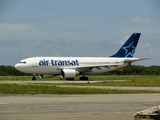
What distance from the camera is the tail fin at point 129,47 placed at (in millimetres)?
69375

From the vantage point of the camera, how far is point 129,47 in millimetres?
69875

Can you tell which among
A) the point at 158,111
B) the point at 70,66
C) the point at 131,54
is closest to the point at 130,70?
the point at 131,54

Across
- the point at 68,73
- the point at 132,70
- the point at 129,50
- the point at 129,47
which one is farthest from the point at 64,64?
the point at 132,70

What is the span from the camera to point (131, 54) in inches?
2756

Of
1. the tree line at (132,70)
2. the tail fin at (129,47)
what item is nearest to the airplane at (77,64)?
the tail fin at (129,47)

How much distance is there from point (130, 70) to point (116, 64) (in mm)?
40896

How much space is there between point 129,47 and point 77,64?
9.95 m

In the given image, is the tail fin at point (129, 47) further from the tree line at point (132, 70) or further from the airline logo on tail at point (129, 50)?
the tree line at point (132, 70)

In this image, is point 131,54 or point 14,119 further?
point 131,54

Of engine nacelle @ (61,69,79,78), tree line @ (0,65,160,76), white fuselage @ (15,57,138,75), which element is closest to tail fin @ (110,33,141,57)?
white fuselage @ (15,57,138,75)

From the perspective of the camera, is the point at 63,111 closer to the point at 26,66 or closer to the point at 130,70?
the point at 26,66

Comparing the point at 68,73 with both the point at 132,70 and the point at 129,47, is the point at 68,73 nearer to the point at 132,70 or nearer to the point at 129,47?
the point at 129,47

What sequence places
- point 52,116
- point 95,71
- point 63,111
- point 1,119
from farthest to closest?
point 95,71, point 63,111, point 52,116, point 1,119

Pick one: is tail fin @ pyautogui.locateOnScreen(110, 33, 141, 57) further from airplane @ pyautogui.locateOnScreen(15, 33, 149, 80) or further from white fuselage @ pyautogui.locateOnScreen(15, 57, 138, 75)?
white fuselage @ pyautogui.locateOnScreen(15, 57, 138, 75)
